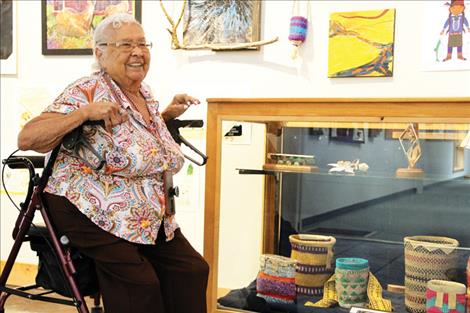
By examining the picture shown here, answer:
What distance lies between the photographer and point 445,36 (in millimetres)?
2590

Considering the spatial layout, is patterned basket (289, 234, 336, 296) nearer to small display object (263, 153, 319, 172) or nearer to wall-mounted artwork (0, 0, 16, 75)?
small display object (263, 153, 319, 172)

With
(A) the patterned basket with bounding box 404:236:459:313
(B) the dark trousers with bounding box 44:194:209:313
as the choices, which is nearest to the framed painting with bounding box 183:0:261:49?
(A) the patterned basket with bounding box 404:236:459:313

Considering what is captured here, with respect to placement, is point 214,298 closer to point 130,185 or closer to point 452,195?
point 130,185

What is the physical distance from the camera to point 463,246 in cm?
216

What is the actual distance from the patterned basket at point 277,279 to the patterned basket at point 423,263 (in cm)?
44

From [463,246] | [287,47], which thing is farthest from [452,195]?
[287,47]

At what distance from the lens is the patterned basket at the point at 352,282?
229cm

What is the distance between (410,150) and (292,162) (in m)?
0.46

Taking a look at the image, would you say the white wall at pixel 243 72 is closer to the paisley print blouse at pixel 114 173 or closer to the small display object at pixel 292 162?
the small display object at pixel 292 162

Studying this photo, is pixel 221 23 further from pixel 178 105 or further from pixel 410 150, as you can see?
pixel 410 150

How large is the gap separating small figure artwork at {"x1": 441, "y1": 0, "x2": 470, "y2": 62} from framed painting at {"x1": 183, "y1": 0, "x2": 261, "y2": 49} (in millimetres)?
854

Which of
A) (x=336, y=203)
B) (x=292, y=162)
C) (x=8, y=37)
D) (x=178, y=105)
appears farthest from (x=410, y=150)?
(x=8, y=37)

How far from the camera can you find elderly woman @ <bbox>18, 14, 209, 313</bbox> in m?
1.77

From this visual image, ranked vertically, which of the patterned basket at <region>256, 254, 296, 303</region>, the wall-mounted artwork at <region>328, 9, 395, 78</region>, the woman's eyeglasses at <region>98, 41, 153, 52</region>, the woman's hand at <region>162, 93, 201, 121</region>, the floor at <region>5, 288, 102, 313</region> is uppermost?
the wall-mounted artwork at <region>328, 9, 395, 78</region>
